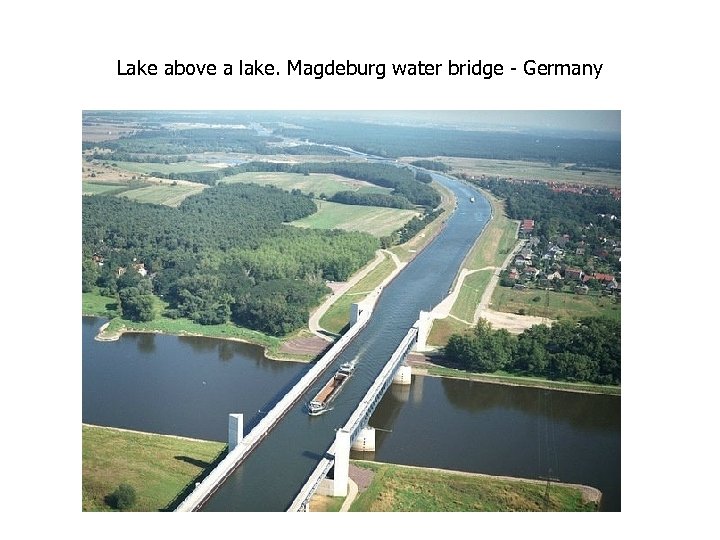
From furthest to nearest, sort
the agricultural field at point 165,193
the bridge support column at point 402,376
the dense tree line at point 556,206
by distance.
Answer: the agricultural field at point 165,193, the dense tree line at point 556,206, the bridge support column at point 402,376

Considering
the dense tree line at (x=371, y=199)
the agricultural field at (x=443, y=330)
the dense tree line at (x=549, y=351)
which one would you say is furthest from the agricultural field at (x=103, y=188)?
the dense tree line at (x=549, y=351)

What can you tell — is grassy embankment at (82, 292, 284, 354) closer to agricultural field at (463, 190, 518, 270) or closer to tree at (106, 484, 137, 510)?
agricultural field at (463, 190, 518, 270)

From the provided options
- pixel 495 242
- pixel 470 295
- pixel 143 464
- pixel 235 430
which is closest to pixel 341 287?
pixel 470 295

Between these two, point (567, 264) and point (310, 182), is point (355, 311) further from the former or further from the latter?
point (310, 182)

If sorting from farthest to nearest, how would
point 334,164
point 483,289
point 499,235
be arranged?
1. point 334,164
2. point 499,235
3. point 483,289

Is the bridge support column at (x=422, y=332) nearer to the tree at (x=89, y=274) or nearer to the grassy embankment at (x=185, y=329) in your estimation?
the grassy embankment at (x=185, y=329)

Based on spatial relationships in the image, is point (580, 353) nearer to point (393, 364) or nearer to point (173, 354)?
point (393, 364)

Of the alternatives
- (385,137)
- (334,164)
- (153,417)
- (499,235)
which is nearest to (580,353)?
(499,235)
